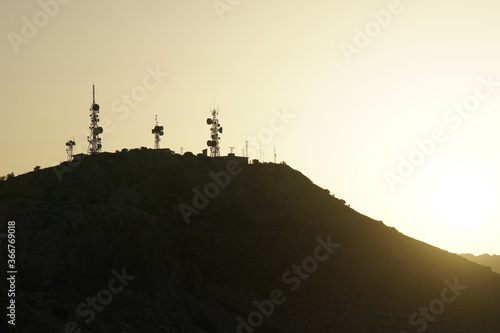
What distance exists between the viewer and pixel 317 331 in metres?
104

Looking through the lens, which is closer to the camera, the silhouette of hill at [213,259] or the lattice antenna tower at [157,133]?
the silhouette of hill at [213,259]

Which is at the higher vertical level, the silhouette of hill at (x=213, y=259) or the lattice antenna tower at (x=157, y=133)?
the lattice antenna tower at (x=157, y=133)

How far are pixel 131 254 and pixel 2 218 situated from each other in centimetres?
1317

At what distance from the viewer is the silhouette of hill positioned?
8138 cm

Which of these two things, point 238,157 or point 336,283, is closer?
point 336,283

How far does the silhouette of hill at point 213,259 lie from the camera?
3204 inches

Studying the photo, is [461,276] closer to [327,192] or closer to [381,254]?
[381,254]

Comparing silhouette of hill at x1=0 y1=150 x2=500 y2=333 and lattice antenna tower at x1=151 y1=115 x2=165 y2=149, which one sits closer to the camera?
silhouette of hill at x1=0 y1=150 x2=500 y2=333

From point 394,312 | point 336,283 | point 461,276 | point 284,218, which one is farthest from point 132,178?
point 461,276

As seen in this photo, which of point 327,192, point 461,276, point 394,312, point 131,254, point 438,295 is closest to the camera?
point 131,254

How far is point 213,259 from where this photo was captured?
375 ft

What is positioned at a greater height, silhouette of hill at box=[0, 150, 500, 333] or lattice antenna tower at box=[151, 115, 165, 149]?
lattice antenna tower at box=[151, 115, 165, 149]

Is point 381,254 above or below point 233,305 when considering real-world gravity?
above

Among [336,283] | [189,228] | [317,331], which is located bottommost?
[317,331]
